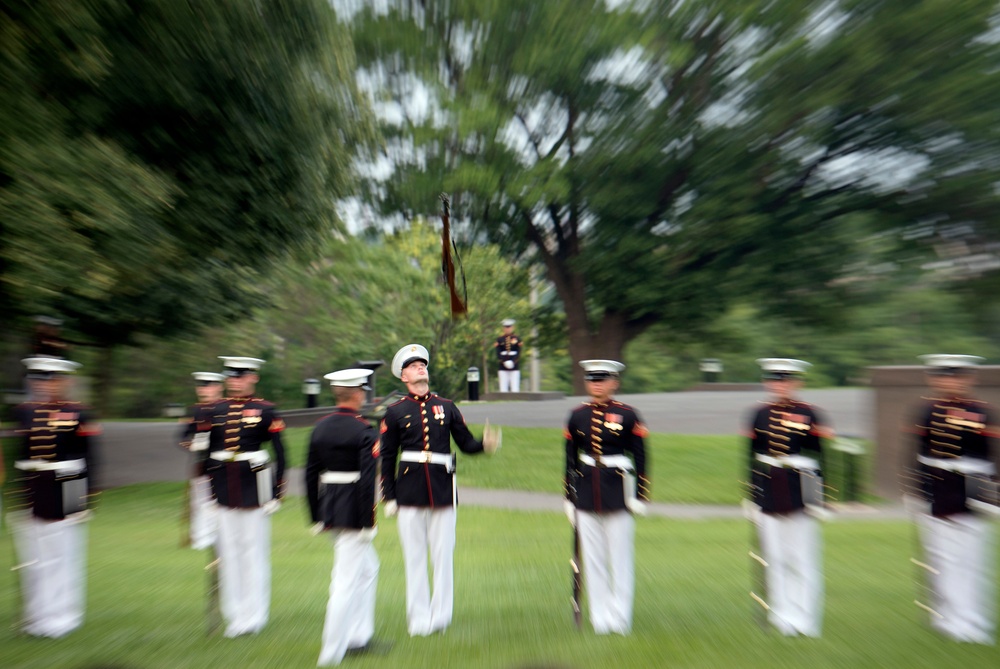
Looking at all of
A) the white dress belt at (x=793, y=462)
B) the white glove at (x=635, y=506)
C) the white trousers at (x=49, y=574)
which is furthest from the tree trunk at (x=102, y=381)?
the white dress belt at (x=793, y=462)

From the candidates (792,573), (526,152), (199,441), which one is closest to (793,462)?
(792,573)

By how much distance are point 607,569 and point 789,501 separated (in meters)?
1.46

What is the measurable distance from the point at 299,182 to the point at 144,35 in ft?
11.4

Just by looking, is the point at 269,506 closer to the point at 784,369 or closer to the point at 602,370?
the point at 602,370

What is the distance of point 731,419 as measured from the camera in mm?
20188

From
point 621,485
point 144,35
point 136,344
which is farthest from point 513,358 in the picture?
point 621,485

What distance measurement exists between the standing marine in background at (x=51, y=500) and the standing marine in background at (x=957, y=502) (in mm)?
6547

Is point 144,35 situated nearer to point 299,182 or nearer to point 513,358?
point 299,182

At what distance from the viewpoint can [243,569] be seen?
21.5 ft

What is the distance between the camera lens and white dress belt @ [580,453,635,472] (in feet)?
21.6

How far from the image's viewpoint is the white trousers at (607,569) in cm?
646

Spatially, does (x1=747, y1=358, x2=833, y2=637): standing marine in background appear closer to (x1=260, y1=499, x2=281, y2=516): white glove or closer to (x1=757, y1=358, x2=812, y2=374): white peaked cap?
(x1=757, y1=358, x2=812, y2=374): white peaked cap

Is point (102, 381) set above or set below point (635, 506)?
above

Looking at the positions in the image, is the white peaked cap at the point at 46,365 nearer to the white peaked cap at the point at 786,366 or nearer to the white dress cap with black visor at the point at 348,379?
the white dress cap with black visor at the point at 348,379
